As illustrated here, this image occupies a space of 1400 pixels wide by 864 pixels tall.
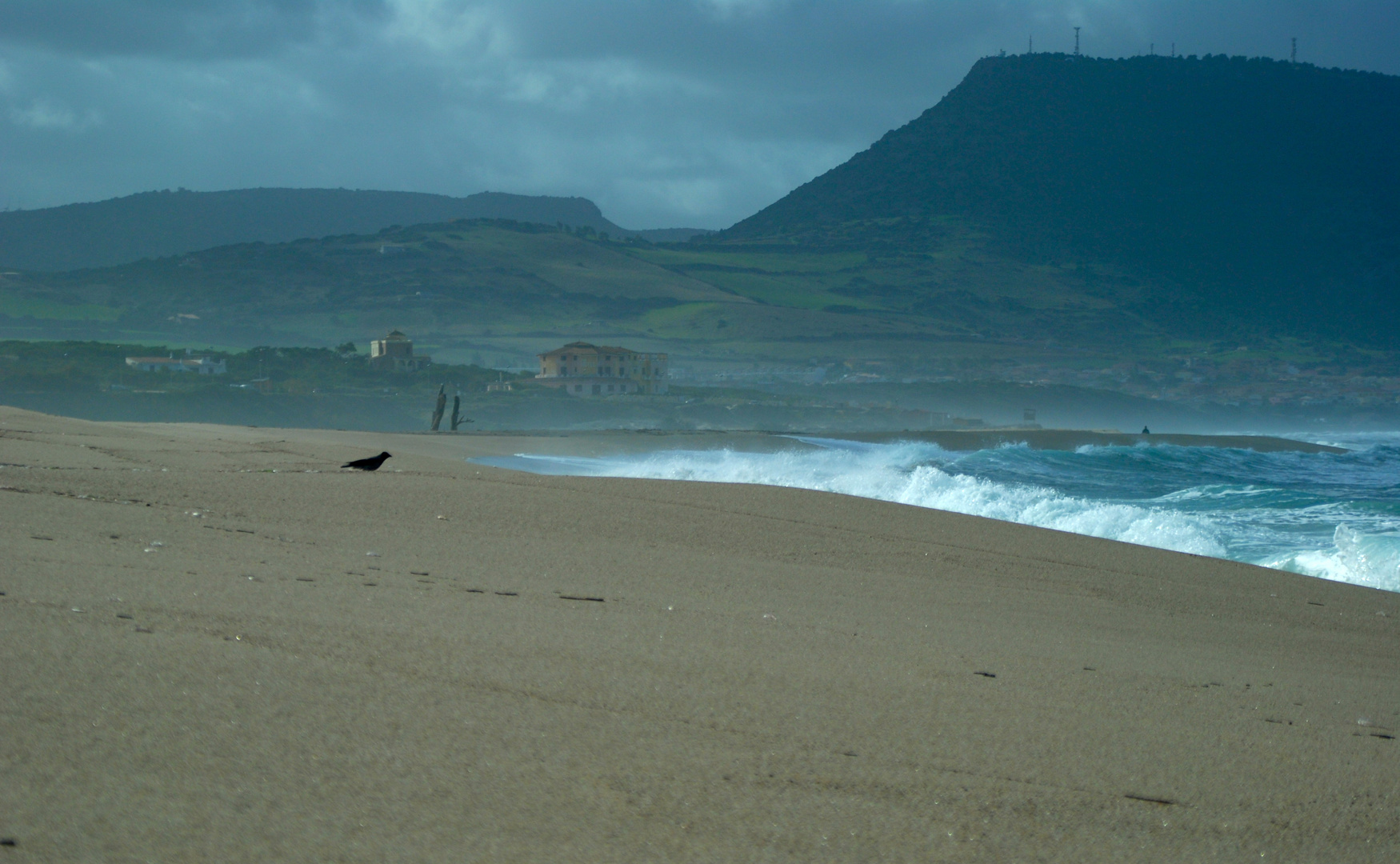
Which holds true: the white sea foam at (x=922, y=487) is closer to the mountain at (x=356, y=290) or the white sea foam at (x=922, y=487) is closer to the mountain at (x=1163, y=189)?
the mountain at (x=356, y=290)

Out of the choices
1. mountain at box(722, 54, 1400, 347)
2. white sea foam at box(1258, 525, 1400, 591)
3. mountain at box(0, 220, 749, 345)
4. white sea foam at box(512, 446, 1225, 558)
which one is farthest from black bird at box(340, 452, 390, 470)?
mountain at box(722, 54, 1400, 347)

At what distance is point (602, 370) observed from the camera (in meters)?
73.0

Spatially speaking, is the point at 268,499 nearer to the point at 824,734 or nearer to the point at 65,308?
the point at 824,734

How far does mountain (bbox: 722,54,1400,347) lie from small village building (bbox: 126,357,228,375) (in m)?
93.2

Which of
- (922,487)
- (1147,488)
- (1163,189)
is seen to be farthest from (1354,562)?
(1163,189)

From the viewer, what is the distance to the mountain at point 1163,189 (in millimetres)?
142875

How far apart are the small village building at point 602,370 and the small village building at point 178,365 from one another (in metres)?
20.5

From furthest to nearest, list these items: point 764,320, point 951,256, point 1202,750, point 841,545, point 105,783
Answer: point 951,256 → point 764,320 → point 841,545 → point 1202,750 → point 105,783

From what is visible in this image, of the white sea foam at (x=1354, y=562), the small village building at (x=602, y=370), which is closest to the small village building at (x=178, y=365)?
the small village building at (x=602, y=370)

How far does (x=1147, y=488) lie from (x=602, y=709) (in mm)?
18736

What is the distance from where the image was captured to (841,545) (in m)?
7.55

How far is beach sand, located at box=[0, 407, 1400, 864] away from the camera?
2.05m

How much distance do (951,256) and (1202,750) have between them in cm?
13986

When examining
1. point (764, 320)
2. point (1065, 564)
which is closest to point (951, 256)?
point (764, 320)
